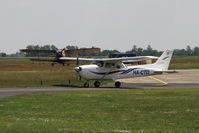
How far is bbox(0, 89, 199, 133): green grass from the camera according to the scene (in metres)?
11.0

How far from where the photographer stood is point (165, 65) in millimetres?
35094

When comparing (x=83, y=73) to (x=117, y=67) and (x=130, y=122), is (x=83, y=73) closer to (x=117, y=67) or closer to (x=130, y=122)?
(x=117, y=67)

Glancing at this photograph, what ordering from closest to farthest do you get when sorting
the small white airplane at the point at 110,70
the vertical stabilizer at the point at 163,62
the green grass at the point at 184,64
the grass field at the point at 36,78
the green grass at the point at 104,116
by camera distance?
the green grass at the point at 104,116, the small white airplane at the point at 110,70, the grass field at the point at 36,78, the vertical stabilizer at the point at 163,62, the green grass at the point at 184,64

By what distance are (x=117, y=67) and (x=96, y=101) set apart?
556 inches

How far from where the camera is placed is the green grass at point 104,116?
1102 centimetres

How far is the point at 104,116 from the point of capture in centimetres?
1403

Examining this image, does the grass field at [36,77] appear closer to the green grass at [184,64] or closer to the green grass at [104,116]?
the green grass at [104,116]

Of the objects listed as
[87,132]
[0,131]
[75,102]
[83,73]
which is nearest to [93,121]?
[87,132]

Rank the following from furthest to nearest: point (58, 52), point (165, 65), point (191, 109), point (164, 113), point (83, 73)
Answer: point (58, 52), point (165, 65), point (83, 73), point (191, 109), point (164, 113)

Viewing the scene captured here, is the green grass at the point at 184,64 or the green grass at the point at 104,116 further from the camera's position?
the green grass at the point at 184,64

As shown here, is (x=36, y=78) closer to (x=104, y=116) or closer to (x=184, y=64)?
(x=104, y=116)

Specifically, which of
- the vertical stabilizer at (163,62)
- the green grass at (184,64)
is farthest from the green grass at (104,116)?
the green grass at (184,64)

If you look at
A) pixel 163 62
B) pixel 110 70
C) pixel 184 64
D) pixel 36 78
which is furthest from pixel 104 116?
pixel 184 64

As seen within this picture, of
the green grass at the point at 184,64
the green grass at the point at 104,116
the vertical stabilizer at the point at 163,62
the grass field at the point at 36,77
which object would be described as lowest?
the green grass at the point at 184,64
